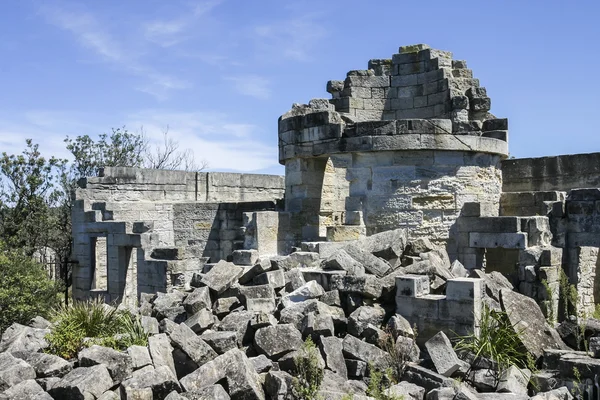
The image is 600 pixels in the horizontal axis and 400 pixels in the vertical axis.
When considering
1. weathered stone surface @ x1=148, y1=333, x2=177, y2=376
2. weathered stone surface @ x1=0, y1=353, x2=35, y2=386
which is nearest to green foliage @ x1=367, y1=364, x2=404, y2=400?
weathered stone surface @ x1=148, y1=333, x2=177, y2=376

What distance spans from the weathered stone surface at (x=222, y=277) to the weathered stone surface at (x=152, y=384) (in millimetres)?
2548

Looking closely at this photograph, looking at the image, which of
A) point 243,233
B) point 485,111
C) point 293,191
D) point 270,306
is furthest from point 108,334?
point 485,111

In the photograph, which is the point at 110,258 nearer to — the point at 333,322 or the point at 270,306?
the point at 270,306

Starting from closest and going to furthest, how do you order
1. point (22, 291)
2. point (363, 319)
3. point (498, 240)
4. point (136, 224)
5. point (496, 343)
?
point (496, 343) → point (363, 319) → point (498, 240) → point (22, 291) → point (136, 224)

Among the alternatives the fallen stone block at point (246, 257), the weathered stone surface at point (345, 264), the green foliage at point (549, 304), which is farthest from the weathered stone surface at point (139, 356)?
the green foliage at point (549, 304)

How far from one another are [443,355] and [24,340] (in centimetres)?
486

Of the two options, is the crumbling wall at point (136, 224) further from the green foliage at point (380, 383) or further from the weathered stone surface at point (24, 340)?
the green foliage at point (380, 383)

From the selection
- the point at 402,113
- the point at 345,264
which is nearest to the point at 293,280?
the point at 345,264

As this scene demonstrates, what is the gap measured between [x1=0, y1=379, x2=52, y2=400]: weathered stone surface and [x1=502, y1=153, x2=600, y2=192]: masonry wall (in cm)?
1005

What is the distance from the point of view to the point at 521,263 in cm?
995

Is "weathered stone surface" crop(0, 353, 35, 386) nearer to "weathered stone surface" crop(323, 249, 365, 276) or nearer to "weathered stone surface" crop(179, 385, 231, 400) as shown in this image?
"weathered stone surface" crop(179, 385, 231, 400)

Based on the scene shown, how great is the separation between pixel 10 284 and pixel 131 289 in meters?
2.61

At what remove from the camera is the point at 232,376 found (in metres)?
6.54

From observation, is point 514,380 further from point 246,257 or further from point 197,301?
point 246,257
